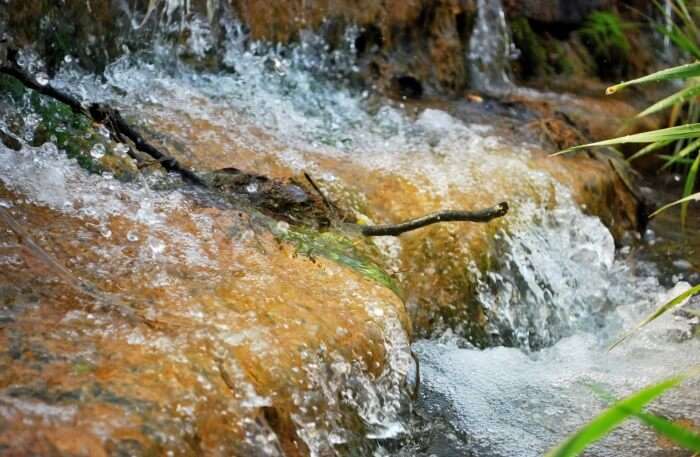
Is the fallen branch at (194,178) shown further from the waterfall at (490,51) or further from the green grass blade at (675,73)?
the waterfall at (490,51)

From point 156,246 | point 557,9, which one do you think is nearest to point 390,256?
point 156,246

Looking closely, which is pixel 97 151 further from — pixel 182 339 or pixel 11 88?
pixel 182 339

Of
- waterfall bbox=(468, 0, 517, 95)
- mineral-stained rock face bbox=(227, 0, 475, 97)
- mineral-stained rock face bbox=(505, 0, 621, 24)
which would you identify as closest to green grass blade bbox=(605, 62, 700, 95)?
mineral-stained rock face bbox=(227, 0, 475, 97)

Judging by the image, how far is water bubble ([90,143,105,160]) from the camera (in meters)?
2.77

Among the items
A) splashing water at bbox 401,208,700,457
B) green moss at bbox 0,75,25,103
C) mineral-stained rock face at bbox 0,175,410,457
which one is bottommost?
splashing water at bbox 401,208,700,457

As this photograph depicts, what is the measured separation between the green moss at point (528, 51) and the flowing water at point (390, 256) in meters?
1.40

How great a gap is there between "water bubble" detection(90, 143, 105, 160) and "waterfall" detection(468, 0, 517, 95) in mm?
2882

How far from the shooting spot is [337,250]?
2.65 m

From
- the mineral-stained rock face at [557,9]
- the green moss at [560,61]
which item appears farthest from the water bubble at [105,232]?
the green moss at [560,61]

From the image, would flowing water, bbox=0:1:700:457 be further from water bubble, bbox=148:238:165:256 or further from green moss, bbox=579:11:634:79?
green moss, bbox=579:11:634:79

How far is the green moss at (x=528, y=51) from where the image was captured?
564cm

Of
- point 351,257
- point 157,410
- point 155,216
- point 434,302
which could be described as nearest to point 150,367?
point 157,410

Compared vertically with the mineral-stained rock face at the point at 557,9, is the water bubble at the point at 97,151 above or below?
above

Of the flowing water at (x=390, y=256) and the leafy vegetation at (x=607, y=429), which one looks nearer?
the leafy vegetation at (x=607, y=429)
